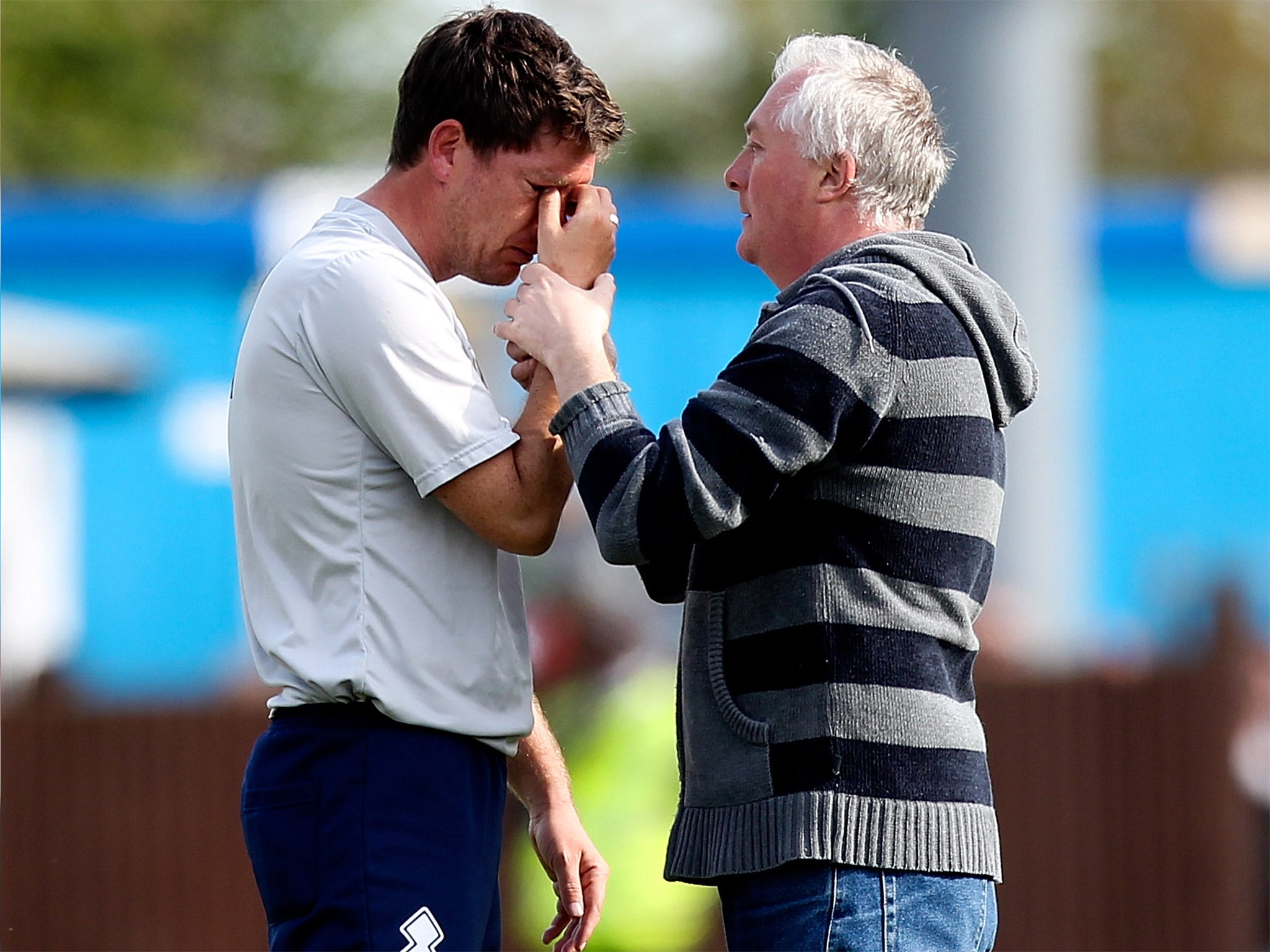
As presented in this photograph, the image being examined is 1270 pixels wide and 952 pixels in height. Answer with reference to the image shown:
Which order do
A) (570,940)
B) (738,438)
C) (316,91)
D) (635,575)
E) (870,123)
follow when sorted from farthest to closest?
(316,91) < (635,575) < (570,940) < (870,123) < (738,438)

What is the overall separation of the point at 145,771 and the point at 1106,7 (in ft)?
92.1

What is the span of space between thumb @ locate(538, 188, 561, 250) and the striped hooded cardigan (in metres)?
0.36

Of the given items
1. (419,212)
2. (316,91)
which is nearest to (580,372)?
(419,212)

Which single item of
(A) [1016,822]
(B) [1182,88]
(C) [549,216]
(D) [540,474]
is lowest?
(A) [1016,822]

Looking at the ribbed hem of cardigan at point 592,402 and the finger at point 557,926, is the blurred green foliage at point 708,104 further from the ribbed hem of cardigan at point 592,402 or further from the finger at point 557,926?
the ribbed hem of cardigan at point 592,402

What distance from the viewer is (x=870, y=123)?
2.67 metres

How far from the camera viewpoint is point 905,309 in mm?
2494

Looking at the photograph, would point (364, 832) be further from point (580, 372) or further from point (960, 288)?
point (960, 288)

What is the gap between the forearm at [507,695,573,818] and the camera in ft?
9.88

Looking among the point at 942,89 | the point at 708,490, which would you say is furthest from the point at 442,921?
the point at 942,89

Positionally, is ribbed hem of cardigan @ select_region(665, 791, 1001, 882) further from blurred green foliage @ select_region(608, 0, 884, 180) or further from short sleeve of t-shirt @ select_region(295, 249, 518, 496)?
blurred green foliage @ select_region(608, 0, 884, 180)

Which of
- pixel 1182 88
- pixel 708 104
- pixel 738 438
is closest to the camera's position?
pixel 738 438

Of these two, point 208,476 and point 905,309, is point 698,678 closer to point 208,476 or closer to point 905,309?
point 905,309

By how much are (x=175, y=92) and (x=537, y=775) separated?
2519 centimetres
